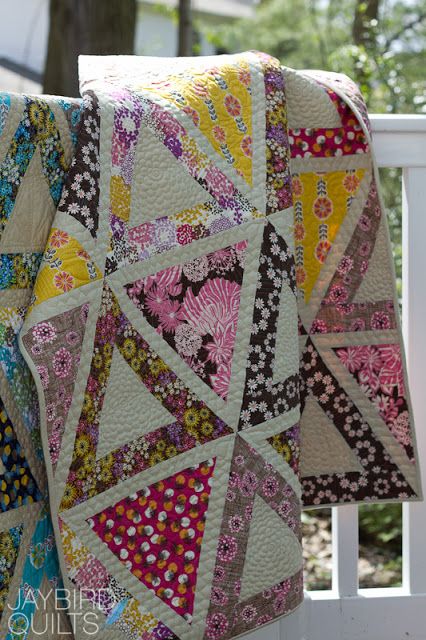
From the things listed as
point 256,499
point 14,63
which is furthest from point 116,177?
point 14,63

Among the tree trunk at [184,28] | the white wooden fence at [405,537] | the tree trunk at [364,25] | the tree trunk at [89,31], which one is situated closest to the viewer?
the white wooden fence at [405,537]

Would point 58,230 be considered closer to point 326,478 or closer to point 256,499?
point 256,499

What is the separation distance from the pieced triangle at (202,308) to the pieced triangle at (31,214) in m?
0.15

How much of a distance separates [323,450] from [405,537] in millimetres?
317

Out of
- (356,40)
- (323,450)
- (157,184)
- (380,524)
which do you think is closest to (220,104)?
(157,184)

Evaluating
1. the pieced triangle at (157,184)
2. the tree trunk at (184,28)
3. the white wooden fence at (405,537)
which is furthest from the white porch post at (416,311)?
the tree trunk at (184,28)

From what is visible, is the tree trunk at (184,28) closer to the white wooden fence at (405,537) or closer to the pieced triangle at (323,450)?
the white wooden fence at (405,537)

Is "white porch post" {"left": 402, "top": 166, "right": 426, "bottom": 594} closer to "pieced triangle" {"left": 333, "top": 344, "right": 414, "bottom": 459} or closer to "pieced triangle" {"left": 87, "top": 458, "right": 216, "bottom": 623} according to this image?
"pieced triangle" {"left": 333, "top": 344, "right": 414, "bottom": 459}

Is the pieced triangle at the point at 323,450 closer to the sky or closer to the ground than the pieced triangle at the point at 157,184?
closer to the ground

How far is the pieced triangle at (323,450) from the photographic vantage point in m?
1.41

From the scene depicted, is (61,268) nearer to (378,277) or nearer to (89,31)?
(378,277)

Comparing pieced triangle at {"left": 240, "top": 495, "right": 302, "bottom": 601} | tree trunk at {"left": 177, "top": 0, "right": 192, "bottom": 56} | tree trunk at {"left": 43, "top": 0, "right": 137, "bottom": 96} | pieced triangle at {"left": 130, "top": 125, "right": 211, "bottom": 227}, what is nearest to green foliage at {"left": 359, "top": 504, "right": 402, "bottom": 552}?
pieced triangle at {"left": 240, "top": 495, "right": 302, "bottom": 601}

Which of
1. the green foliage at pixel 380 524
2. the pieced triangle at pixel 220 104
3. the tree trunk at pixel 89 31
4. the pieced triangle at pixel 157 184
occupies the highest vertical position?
the tree trunk at pixel 89 31

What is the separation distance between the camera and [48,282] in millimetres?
1118
